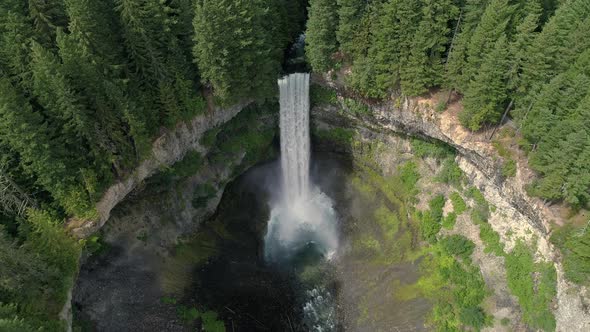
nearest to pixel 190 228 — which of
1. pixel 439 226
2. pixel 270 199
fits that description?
pixel 270 199

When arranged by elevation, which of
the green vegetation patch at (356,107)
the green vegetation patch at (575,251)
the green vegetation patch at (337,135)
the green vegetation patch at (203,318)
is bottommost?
the green vegetation patch at (203,318)

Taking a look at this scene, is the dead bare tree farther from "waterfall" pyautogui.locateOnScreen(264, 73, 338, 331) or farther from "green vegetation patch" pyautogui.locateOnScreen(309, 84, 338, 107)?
"green vegetation patch" pyautogui.locateOnScreen(309, 84, 338, 107)

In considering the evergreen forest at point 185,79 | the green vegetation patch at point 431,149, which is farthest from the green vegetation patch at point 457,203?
the evergreen forest at point 185,79

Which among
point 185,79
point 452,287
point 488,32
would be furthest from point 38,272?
point 488,32

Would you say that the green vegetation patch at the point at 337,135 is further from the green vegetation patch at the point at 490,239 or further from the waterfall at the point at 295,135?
the green vegetation patch at the point at 490,239

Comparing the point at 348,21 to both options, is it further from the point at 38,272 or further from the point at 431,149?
the point at 38,272

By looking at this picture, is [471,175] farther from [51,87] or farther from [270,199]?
[51,87]
